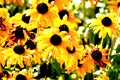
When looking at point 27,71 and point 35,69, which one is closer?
point 27,71

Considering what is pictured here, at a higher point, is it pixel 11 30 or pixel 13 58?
pixel 11 30

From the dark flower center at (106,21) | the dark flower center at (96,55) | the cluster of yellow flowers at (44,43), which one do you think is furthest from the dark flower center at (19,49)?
the dark flower center at (106,21)

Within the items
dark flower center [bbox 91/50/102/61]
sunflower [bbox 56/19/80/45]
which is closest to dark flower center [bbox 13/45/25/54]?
sunflower [bbox 56/19/80/45]

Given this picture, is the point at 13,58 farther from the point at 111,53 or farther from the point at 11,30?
the point at 111,53

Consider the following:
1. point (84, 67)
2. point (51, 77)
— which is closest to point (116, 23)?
point (84, 67)

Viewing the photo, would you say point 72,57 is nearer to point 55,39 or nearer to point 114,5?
point 55,39

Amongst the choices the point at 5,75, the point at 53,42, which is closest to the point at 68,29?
the point at 53,42
